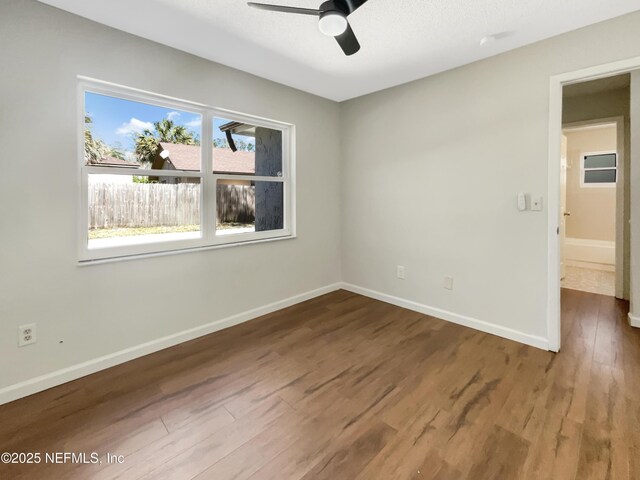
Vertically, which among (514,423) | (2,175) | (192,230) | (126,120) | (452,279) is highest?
(126,120)

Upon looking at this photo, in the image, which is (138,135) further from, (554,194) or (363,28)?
(554,194)

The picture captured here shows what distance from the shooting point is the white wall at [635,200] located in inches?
112

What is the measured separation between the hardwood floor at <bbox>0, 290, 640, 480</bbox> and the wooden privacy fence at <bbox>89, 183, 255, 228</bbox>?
1125 mm

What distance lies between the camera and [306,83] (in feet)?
10.9

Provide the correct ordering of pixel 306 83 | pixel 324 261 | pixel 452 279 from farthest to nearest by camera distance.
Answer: pixel 324 261 → pixel 306 83 → pixel 452 279

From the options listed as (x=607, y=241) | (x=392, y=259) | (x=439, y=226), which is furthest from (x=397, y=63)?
(x=607, y=241)

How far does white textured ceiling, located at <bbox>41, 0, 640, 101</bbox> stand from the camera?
197 cm

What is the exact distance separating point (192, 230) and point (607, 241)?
696cm

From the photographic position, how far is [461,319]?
3027mm

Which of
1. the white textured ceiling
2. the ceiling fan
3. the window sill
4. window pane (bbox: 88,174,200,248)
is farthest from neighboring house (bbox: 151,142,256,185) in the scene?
the ceiling fan

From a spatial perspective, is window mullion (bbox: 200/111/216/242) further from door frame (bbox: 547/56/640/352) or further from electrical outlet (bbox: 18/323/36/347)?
door frame (bbox: 547/56/640/352)

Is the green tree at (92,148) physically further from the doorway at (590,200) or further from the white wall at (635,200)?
the doorway at (590,200)

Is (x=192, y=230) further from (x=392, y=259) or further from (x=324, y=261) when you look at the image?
(x=392, y=259)

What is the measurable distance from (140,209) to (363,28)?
2248mm
